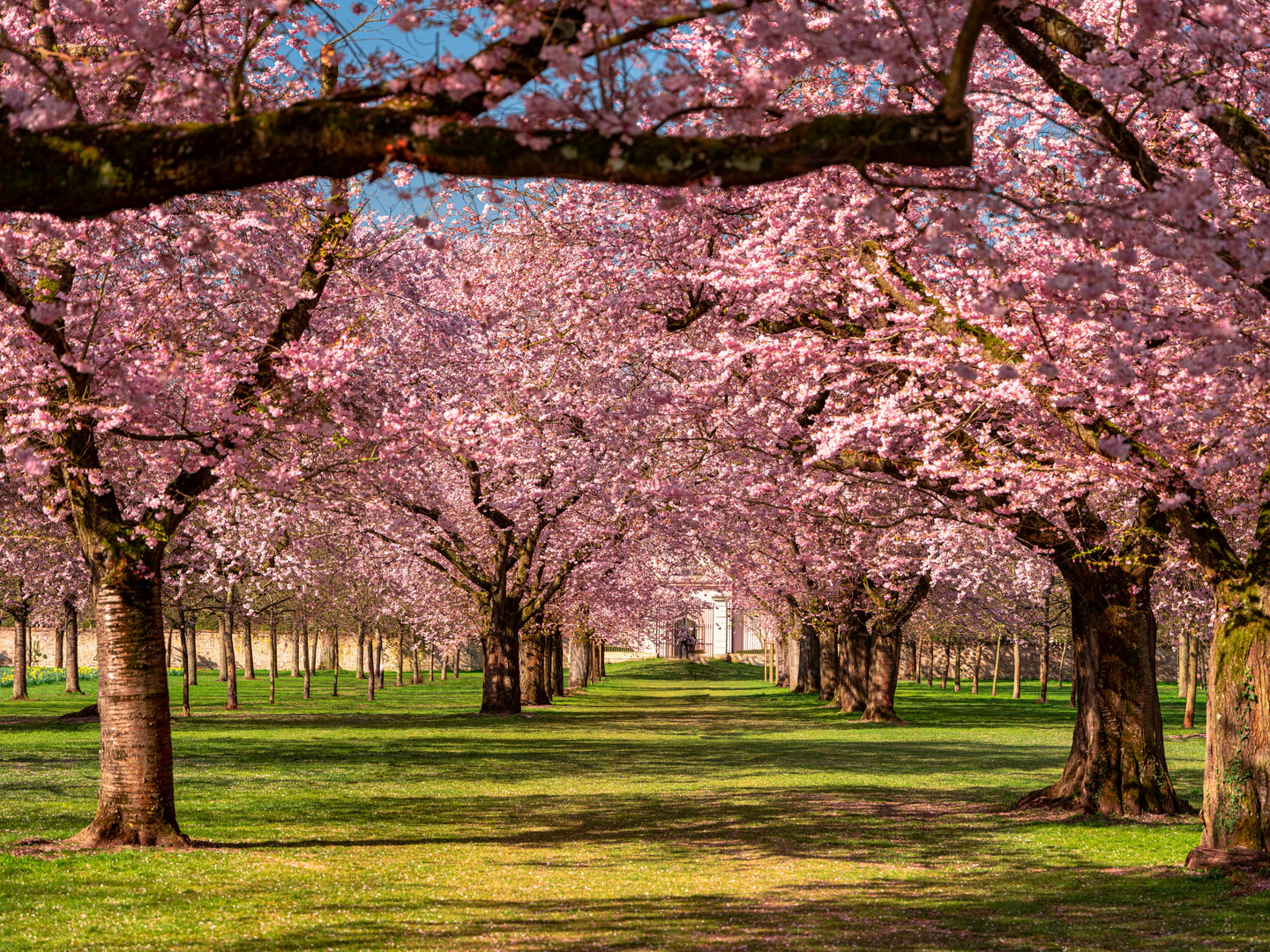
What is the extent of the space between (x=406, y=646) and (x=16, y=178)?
66.0 meters

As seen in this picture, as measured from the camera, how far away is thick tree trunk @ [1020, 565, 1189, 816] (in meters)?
16.9

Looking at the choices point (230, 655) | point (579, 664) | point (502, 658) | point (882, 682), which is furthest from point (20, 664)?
point (882, 682)

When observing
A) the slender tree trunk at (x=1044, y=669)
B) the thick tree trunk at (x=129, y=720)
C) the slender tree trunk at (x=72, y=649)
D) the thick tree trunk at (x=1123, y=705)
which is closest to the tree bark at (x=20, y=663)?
the slender tree trunk at (x=72, y=649)

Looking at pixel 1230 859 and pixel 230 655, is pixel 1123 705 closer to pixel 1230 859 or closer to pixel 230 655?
pixel 1230 859

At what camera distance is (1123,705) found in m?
16.9

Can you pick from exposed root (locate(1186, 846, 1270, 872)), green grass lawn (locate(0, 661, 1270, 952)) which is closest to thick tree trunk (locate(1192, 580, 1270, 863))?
exposed root (locate(1186, 846, 1270, 872))

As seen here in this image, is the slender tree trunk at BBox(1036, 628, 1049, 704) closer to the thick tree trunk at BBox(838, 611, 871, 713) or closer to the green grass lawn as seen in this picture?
the thick tree trunk at BBox(838, 611, 871, 713)

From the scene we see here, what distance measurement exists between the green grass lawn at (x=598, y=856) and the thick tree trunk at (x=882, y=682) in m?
10.1

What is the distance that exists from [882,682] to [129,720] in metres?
31.9

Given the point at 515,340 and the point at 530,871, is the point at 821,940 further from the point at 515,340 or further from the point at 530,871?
the point at 515,340

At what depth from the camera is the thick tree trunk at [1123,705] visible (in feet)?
55.4

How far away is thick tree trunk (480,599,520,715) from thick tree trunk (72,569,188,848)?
79.4 ft

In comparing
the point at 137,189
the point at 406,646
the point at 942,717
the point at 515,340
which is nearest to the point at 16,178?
the point at 137,189

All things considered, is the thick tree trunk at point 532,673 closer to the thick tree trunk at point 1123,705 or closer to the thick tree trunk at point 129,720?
the thick tree trunk at point 1123,705
